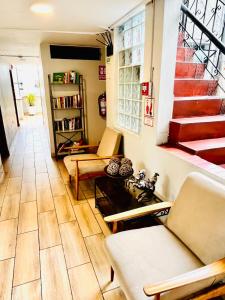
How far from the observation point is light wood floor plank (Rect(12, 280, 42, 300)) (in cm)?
145

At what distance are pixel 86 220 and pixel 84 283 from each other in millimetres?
775

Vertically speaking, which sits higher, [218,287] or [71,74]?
[71,74]

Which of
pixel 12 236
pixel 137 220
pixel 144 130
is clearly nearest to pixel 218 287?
pixel 137 220

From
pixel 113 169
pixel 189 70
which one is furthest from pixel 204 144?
pixel 189 70

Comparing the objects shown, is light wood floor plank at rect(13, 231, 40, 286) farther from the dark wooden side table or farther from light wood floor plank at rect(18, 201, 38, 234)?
the dark wooden side table

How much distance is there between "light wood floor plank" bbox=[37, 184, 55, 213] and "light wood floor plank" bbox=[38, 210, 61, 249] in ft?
0.34

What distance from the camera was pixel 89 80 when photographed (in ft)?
13.6

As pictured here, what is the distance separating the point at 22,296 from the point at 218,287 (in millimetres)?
1326

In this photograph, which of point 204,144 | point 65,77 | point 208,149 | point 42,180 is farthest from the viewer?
point 65,77

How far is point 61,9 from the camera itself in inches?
81.9

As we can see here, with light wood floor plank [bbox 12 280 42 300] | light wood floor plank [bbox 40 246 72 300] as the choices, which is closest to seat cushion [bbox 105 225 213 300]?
light wood floor plank [bbox 40 246 72 300]

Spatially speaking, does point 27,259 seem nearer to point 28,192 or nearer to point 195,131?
point 28,192

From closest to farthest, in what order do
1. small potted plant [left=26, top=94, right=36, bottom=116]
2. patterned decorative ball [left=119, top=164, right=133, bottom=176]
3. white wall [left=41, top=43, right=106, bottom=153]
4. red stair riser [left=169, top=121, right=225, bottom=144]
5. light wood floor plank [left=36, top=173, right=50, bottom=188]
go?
red stair riser [left=169, top=121, right=225, bottom=144] < patterned decorative ball [left=119, top=164, right=133, bottom=176] < light wood floor plank [left=36, top=173, right=50, bottom=188] < white wall [left=41, top=43, right=106, bottom=153] < small potted plant [left=26, top=94, right=36, bottom=116]

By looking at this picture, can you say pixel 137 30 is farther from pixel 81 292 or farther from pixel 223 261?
pixel 81 292
